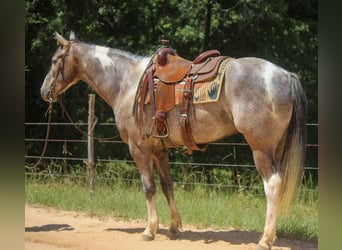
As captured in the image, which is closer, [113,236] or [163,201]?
[113,236]

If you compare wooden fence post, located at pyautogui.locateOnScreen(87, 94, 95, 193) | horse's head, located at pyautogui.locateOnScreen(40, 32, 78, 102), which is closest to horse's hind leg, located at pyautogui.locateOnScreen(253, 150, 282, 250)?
horse's head, located at pyautogui.locateOnScreen(40, 32, 78, 102)

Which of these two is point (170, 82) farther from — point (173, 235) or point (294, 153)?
point (173, 235)

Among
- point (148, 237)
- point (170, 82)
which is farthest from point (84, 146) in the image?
point (170, 82)

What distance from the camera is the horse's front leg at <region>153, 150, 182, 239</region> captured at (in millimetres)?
4672

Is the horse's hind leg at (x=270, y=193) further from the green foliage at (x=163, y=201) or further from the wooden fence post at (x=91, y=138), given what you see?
the wooden fence post at (x=91, y=138)

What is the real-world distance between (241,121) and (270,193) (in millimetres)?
552

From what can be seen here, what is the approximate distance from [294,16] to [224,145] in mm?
1476

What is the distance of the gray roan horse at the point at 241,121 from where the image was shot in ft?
12.8

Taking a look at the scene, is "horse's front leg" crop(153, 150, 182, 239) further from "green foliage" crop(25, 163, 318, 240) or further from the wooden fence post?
the wooden fence post

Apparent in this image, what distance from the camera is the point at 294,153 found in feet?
12.9

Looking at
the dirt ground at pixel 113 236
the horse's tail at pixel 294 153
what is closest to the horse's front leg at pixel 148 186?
the dirt ground at pixel 113 236

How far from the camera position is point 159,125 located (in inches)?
178

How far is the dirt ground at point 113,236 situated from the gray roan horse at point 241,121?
15 centimetres
